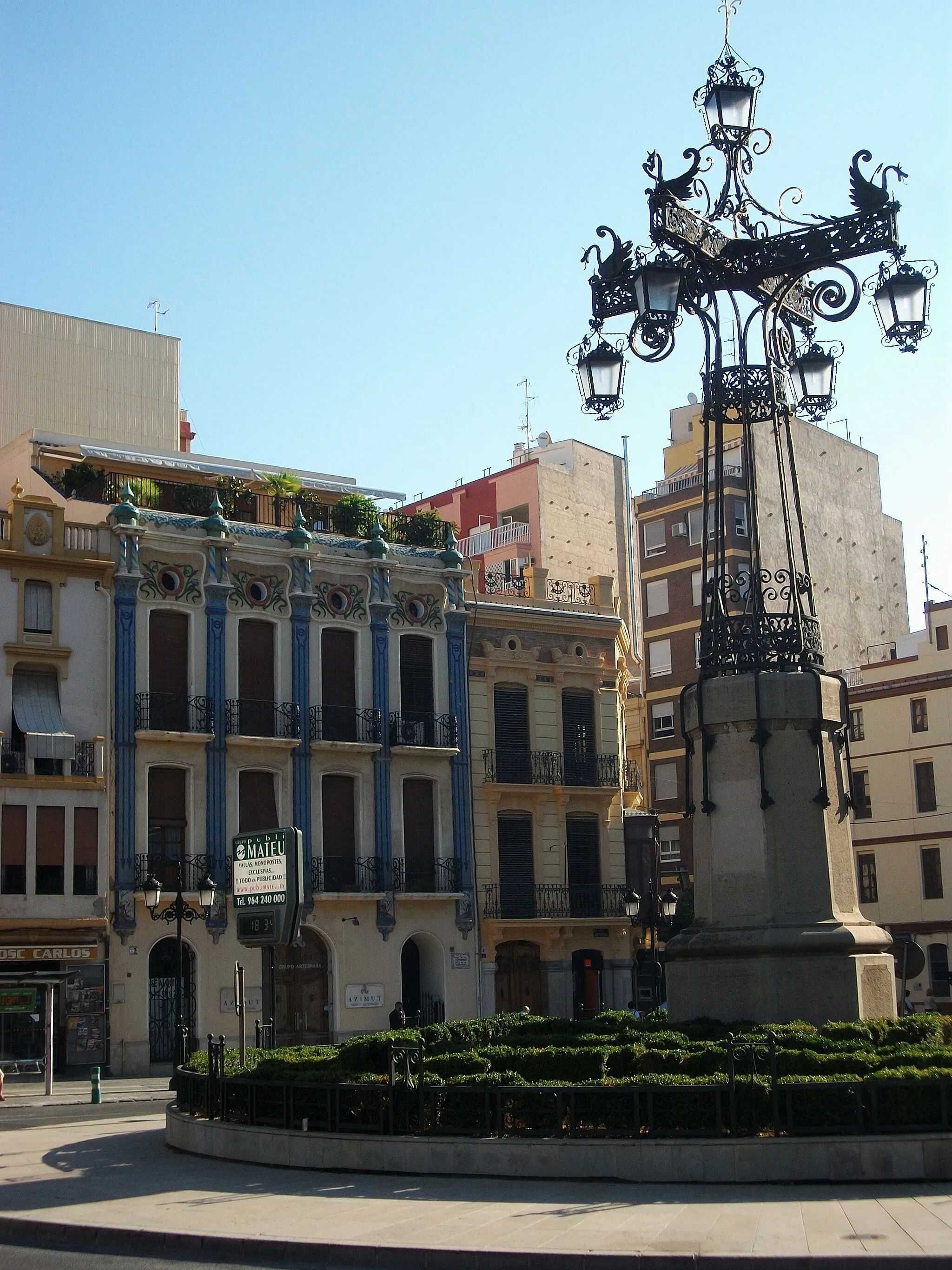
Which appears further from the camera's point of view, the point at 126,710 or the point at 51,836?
the point at 126,710

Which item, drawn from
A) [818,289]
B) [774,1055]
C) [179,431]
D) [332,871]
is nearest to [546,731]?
[332,871]

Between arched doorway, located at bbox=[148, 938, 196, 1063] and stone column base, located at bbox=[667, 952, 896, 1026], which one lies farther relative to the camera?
arched doorway, located at bbox=[148, 938, 196, 1063]

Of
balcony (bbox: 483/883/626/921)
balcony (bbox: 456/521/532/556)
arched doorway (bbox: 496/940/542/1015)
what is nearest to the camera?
balcony (bbox: 483/883/626/921)

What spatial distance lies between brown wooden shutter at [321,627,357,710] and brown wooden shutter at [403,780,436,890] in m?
2.82

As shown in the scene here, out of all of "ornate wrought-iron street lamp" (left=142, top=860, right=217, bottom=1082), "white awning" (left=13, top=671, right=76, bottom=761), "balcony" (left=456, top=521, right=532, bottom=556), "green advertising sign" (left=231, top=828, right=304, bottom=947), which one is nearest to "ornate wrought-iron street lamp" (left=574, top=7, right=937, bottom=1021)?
"green advertising sign" (left=231, top=828, right=304, bottom=947)

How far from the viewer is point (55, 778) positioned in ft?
121

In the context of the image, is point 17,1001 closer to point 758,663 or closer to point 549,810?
point 549,810

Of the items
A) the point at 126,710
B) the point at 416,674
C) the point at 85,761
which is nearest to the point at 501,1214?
the point at 85,761

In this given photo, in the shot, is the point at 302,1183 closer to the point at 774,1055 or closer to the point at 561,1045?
the point at 561,1045

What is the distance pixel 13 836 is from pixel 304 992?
8.61 m

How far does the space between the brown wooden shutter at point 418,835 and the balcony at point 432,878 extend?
1 cm

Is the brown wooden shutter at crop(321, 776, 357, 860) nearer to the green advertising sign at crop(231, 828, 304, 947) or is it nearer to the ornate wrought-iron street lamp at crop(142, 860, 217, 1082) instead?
the ornate wrought-iron street lamp at crop(142, 860, 217, 1082)

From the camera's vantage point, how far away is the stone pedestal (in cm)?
1560

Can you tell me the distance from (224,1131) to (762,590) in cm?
786
